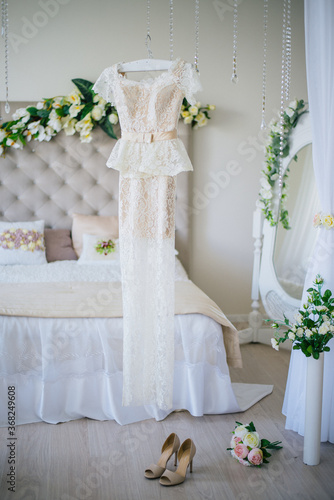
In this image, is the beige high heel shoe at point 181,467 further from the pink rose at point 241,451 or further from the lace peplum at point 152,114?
the lace peplum at point 152,114

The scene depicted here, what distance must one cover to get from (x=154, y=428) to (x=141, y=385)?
0.25 meters

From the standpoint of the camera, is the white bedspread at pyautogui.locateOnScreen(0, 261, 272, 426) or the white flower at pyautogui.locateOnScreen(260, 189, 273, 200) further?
the white flower at pyautogui.locateOnScreen(260, 189, 273, 200)

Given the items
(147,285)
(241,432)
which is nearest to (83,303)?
(147,285)

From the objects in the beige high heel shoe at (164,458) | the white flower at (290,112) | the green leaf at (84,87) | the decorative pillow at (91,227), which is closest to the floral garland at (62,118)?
the green leaf at (84,87)

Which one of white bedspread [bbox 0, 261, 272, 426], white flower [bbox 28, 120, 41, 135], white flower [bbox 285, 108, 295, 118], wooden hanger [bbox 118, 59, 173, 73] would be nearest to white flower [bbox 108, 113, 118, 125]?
white flower [bbox 28, 120, 41, 135]

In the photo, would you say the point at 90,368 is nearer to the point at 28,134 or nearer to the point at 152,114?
the point at 152,114

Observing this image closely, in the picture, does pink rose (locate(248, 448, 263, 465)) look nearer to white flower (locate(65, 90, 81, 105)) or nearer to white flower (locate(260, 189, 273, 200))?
white flower (locate(260, 189, 273, 200))

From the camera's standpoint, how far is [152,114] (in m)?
2.25

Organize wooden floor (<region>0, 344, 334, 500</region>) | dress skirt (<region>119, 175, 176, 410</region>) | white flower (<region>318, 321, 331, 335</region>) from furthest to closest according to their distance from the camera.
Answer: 1. dress skirt (<region>119, 175, 176, 410</region>)
2. white flower (<region>318, 321, 331, 335</region>)
3. wooden floor (<region>0, 344, 334, 500</region>)

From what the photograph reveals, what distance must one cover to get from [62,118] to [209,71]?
49.3 inches

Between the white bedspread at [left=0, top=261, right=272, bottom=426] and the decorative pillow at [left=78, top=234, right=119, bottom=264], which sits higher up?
the decorative pillow at [left=78, top=234, right=119, bottom=264]

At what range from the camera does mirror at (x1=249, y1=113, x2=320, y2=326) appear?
3314mm

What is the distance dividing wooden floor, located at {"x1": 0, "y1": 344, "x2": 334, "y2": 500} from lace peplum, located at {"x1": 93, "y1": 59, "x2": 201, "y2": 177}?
126cm

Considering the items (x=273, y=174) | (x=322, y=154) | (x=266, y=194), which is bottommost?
(x=266, y=194)
